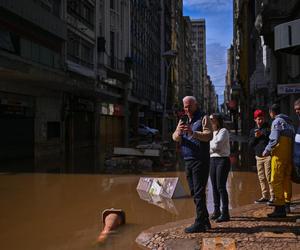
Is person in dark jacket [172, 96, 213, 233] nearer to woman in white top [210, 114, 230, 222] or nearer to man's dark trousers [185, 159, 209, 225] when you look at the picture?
man's dark trousers [185, 159, 209, 225]

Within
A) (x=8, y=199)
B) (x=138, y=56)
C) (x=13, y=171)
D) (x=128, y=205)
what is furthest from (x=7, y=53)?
(x=138, y=56)

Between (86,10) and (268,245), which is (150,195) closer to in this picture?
(268,245)

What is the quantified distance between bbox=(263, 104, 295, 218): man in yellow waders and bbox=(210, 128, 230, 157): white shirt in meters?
0.62

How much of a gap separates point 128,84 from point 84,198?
115 feet

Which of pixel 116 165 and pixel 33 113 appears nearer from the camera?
pixel 116 165

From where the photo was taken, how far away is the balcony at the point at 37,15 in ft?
71.6

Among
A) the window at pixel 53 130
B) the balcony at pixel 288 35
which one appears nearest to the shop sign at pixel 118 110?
the window at pixel 53 130

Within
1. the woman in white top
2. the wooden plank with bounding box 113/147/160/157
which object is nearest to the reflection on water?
the woman in white top

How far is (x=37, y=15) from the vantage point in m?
24.7

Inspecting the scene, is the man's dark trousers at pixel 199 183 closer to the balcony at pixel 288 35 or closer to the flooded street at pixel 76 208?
the flooded street at pixel 76 208

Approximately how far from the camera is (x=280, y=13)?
23000 mm

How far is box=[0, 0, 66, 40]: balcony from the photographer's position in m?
21.8

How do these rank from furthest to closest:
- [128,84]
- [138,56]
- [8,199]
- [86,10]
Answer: [138,56]
[128,84]
[86,10]
[8,199]

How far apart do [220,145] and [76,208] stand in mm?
3735
